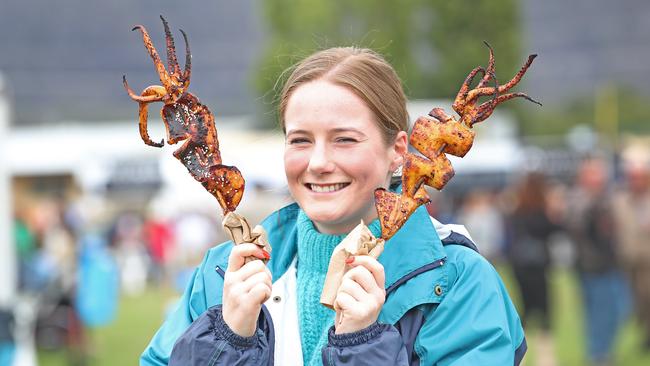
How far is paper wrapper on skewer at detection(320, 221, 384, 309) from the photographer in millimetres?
2375

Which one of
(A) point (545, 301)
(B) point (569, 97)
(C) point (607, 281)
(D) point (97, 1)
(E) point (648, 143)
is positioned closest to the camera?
(A) point (545, 301)

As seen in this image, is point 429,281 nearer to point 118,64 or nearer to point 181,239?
point 181,239

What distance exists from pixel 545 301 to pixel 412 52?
28.5m

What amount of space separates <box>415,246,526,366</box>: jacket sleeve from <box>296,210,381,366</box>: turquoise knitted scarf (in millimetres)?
267

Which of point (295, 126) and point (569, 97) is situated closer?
point (295, 126)

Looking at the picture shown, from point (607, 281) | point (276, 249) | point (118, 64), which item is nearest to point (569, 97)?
point (118, 64)

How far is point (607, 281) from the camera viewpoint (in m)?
9.98

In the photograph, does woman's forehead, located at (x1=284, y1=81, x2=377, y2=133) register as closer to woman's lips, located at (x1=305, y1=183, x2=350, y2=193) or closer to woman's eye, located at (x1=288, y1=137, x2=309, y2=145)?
woman's eye, located at (x1=288, y1=137, x2=309, y2=145)

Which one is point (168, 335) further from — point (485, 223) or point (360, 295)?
point (485, 223)

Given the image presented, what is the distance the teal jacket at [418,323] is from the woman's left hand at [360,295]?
0.10 feet

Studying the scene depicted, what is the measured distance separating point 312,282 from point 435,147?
503mm

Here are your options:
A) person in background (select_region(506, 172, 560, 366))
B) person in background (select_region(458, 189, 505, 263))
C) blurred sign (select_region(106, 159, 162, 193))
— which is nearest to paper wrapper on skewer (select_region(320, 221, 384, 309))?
person in background (select_region(506, 172, 560, 366))

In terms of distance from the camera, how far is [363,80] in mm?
2574

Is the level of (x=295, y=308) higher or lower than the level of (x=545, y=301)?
higher
